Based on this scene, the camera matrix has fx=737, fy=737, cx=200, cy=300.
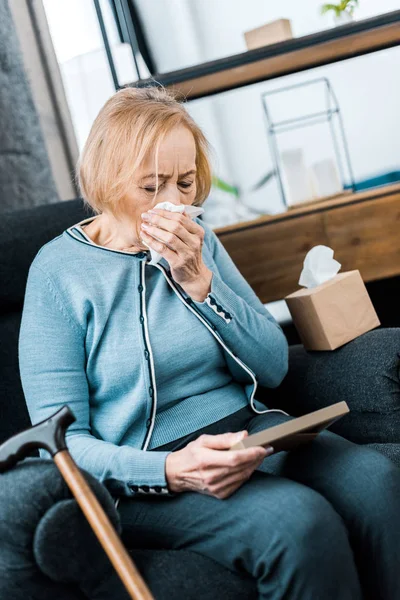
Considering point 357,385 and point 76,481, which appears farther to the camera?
point 357,385

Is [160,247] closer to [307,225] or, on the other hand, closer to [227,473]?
[227,473]

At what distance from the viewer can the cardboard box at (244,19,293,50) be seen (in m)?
1.96

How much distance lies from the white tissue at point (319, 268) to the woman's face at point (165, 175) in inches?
15.7

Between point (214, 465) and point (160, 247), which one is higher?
point (160, 247)

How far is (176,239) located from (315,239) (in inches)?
32.3

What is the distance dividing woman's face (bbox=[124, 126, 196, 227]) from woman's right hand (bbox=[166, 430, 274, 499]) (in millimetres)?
445

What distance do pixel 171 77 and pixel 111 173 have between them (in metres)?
0.77

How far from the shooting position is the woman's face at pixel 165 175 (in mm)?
1273

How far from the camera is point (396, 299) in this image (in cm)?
225

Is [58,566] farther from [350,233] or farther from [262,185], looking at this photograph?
[262,185]

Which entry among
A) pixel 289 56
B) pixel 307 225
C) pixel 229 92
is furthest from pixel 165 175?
pixel 229 92

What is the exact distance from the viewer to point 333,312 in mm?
1496

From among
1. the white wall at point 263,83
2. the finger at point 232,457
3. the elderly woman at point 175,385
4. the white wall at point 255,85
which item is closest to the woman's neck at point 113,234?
the elderly woman at point 175,385

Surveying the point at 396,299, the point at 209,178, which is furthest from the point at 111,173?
the point at 396,299
